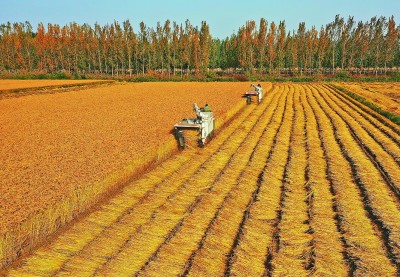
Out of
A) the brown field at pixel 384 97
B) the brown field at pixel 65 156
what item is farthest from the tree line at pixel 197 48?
the brown field at pixel 65 156

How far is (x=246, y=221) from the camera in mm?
7949

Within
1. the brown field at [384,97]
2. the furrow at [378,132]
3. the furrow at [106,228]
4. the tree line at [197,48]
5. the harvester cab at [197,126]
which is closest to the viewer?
the furrow at [106,228]

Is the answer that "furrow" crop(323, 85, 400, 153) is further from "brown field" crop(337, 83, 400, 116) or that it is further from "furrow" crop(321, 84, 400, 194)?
"brown field" crop(337, 83, 400, 116)

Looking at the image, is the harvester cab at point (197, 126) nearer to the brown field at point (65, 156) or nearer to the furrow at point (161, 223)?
the brown field at point (65, 156)

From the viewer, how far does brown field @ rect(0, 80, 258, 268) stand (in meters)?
7.27

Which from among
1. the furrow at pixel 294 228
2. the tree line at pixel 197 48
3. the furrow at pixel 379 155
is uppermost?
the tree line at pixel 197 48

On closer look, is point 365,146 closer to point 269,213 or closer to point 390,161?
point 390,161

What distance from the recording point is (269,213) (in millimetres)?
8445

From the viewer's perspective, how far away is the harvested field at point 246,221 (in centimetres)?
620

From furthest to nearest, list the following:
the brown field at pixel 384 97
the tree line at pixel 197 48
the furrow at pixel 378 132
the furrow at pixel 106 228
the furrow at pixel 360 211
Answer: the tree line at pixel 197 48
the brown field at pixel 384 97
the furrow at pixel 378 132
the furrow at pixel 360 211
the furrow at pixel 106 228

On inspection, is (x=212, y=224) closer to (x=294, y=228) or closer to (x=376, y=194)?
(x=294, y=228)

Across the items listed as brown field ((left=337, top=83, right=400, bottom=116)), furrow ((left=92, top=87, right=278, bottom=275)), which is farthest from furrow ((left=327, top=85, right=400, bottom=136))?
furrow ((left=92, top=87, right=278, bottom=275))

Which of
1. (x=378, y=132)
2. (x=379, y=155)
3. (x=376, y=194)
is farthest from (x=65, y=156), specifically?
(x=378, y=132)

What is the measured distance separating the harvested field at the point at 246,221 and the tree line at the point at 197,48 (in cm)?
7049
